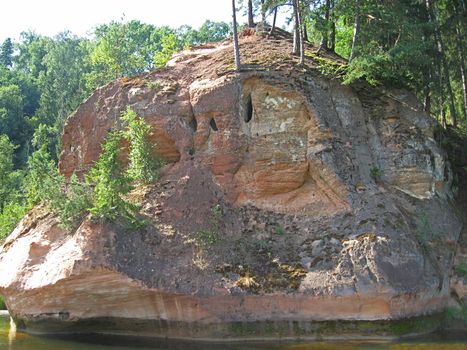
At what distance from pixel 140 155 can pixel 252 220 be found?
14.1 ft

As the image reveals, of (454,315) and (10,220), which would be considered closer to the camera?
(454,315)

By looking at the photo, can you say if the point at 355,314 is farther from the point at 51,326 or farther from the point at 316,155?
the point at 51,326

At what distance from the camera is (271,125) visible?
58.5 ft

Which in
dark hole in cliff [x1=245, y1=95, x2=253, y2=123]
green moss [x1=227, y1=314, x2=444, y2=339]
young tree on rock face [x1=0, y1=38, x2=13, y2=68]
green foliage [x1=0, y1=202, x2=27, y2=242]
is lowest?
green moss [x1=227, y1=314, x2=444, y2=339]

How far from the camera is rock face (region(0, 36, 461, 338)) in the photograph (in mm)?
14242

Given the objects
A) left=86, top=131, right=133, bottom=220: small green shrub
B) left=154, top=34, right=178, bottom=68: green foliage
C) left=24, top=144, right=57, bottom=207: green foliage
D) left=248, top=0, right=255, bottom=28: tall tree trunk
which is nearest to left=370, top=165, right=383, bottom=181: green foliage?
left=86, top=131, right=133, bottom=220: small green shrub

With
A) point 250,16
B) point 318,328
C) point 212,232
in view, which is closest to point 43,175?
point 212,232

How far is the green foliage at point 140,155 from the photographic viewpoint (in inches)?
696

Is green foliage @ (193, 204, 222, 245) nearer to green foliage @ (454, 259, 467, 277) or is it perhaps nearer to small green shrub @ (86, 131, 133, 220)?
small green shrub @ (86, 131, 133, 220)

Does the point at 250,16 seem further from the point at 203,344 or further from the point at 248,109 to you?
the point at 203,344

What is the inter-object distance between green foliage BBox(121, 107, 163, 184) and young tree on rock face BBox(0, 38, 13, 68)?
8140 cm

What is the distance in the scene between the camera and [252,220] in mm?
16672

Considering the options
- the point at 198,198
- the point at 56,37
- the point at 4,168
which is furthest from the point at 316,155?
the point at 56,37

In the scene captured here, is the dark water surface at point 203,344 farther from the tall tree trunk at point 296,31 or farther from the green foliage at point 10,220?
the green foliage at point 10,220
